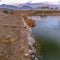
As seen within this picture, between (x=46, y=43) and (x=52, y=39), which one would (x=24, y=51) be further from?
(x=52, y=39)

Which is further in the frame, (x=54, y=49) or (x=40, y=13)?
(x=40, y=13)

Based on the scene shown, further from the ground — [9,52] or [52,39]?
[9,52]

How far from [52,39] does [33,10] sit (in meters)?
4.58

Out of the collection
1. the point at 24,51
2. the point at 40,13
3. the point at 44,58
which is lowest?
the point at 40,13

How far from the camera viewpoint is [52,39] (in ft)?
19.1

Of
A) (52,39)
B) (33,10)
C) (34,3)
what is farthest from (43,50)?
(33,10)

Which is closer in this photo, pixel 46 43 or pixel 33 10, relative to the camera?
pixel 46 43

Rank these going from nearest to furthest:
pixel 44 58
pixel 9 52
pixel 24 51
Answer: pixel 9 52 → pixel 24 51 → pixel 44 58

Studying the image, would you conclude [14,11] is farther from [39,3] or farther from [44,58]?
[44,58]

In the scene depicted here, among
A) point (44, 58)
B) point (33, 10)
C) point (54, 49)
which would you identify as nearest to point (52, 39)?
point (54, 49)

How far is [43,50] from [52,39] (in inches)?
46.5

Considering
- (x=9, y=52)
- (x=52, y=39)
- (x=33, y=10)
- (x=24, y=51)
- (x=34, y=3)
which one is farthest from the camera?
(x=33, y=10)

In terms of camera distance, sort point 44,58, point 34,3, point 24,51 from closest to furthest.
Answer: point 24,51 < point 44,58 < point 34,3

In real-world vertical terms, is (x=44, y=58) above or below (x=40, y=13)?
above
